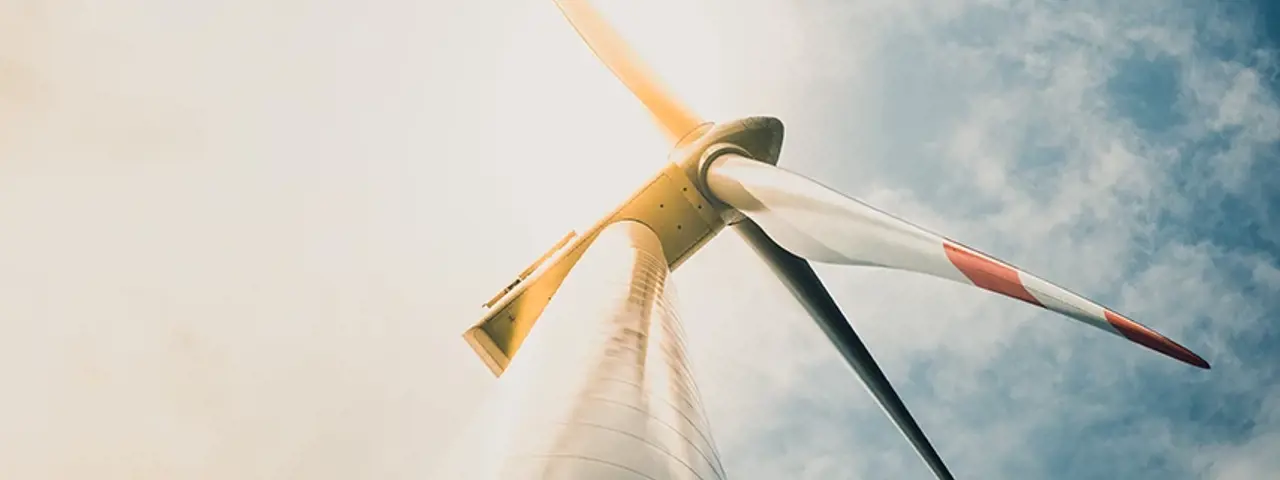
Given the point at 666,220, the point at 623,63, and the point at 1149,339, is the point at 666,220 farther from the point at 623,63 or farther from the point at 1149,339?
the point at 1149,339

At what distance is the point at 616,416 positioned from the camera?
14.8 ft

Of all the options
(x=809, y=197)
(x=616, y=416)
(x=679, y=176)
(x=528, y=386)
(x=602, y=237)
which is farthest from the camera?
(x=679, y=176)

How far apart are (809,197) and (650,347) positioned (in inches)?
124

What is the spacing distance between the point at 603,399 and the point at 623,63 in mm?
11827

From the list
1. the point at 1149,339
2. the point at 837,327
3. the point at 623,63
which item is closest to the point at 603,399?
the point at 1149,339

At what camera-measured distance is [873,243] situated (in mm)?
7332

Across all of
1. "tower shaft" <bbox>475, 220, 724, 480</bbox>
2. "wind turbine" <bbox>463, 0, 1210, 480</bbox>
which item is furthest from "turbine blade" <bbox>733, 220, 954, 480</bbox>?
"tower shaft" <bbox>475, 220, 724, 480</bbox>

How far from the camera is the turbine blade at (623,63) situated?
49.2 feet

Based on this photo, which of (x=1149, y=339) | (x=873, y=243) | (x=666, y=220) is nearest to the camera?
(x=1149, y=339)

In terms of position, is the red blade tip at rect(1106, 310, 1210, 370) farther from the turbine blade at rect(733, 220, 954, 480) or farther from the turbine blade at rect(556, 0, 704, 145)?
the turbine blade at rect(556, 0, 704, 145)

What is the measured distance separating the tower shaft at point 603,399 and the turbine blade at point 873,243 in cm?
193

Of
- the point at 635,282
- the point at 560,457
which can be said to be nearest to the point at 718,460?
the point at 560,457

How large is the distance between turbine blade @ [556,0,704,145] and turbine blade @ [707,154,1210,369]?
10.9 ft

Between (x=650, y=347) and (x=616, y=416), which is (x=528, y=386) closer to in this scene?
(x=616, y=416)
